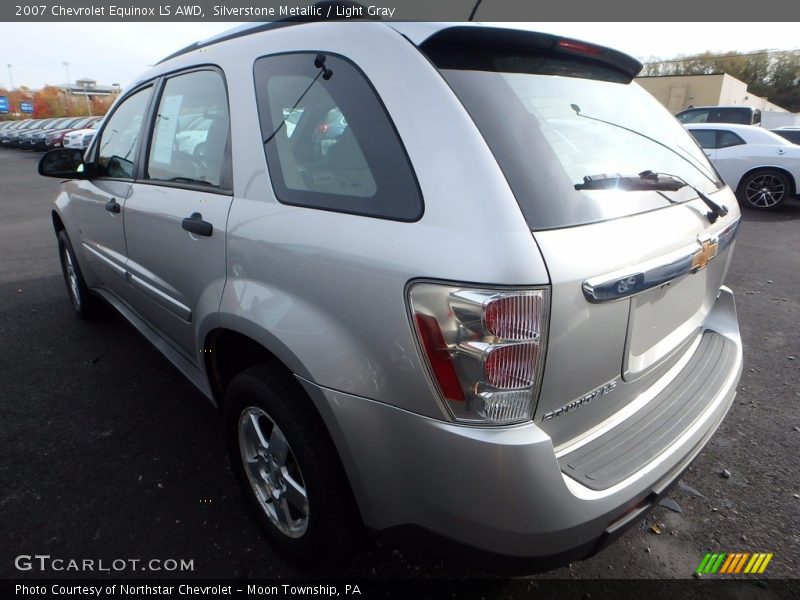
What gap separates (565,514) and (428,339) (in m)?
0.57

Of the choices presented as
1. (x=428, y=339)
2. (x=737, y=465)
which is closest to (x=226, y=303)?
(x=428, y=339)

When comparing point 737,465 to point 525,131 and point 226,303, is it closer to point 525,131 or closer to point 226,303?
point 525,131

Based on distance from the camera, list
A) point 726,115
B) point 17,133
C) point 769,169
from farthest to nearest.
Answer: point 17,133 → point 726,115 → point 769,169

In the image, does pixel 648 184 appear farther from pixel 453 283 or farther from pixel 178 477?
pixel 178 477

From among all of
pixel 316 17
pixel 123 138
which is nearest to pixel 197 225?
pixel 316 17

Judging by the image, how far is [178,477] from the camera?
7.84 feet

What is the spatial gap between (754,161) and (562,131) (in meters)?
9.58

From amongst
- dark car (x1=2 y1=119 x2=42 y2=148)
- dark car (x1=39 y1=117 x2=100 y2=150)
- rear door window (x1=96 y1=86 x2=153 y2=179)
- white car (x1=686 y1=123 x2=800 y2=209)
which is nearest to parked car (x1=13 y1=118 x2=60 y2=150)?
dark car (x1=2 y1=119 x2=42 y2=148)

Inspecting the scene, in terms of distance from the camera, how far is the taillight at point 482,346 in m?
1.22

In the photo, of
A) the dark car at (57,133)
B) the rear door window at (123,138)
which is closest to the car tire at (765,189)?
the rear door window at (123,138)

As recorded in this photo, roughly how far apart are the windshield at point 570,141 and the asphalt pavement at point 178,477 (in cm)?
106

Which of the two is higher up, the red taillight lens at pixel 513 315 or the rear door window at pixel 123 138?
the rear door window at pixel 123 138

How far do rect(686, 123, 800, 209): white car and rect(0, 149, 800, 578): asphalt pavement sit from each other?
6.36 m

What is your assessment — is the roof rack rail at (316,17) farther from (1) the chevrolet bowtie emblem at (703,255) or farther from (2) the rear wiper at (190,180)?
(1) the chevrolet bowtie emblem at (703,255)
